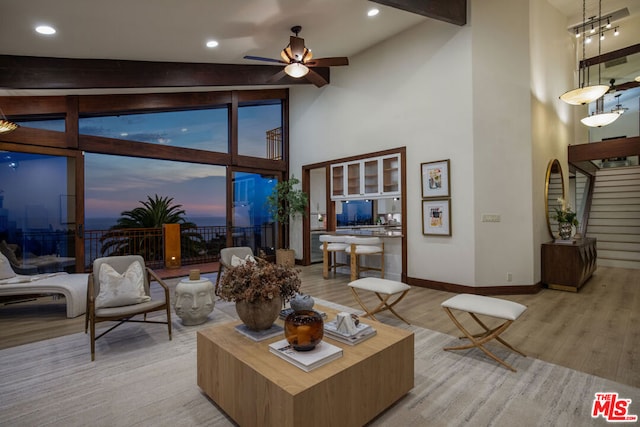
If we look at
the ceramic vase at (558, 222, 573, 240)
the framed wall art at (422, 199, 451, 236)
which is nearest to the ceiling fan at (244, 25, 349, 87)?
the framed wall art at (422, 199, 451, 236)

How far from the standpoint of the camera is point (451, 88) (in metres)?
5.03

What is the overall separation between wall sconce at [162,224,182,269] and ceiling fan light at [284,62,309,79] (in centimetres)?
462

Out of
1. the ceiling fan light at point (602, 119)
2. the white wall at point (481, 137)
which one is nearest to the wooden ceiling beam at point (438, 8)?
the white wall at point (481, 137)

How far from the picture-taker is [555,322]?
3621 millimetres

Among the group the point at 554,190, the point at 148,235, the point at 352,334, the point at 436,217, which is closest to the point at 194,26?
the point at 352,334

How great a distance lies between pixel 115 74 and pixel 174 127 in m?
3.19

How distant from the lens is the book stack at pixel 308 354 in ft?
5.67

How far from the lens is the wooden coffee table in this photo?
1.56m

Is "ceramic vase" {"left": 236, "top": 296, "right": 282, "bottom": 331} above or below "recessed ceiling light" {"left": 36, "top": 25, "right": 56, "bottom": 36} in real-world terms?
below

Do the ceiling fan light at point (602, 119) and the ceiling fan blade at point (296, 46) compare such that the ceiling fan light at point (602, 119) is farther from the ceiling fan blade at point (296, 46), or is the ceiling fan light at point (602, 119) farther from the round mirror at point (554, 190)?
the ceiling fan blade at point (296, 46)

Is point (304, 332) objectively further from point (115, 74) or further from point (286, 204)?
point (286, 204)

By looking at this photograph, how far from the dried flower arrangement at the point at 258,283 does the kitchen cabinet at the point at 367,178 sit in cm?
398

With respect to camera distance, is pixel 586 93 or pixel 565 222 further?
pixel 565 222

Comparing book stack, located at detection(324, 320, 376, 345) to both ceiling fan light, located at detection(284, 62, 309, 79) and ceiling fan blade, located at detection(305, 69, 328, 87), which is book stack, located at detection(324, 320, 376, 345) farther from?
ceiling fan blade, located at detection(305, 69, 328, 87)
